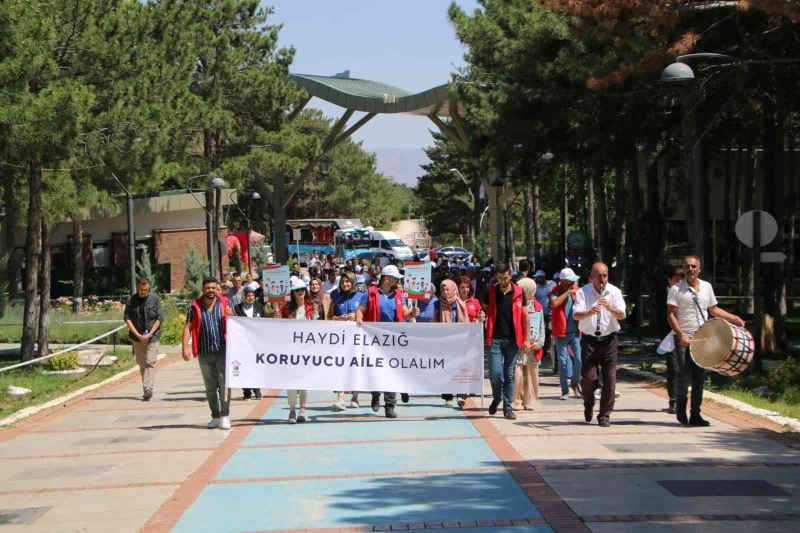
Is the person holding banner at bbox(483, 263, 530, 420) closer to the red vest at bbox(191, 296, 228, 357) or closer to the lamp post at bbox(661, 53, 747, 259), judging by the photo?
the red vest at bbox(191, 296, 228, 357)

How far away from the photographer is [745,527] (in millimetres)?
7523


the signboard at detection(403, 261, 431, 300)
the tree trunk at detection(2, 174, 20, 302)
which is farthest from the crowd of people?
the tree trunk at detection(2, 174, 20, 302)

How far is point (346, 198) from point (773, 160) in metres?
100

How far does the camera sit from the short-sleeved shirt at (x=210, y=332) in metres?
12.8

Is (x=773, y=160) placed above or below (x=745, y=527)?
above

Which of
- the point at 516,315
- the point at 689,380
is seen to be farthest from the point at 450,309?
the point at 689,380

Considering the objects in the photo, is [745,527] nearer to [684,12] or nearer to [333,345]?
[333,345]

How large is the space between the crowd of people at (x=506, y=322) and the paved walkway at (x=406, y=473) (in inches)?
15.4

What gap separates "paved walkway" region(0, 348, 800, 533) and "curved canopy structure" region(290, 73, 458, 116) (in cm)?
4283

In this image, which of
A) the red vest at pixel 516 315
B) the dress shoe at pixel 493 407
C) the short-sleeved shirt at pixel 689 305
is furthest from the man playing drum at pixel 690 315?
the dress shoe at pixel 493 407

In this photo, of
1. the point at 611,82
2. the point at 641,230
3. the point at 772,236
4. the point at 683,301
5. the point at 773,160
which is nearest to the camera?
the point at 683,301

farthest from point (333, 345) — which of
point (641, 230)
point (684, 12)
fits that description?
point (641, 230)

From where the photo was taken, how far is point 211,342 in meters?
12.8

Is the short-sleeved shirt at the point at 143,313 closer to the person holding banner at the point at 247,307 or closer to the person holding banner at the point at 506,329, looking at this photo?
the person holding banner at the point at 247,307
